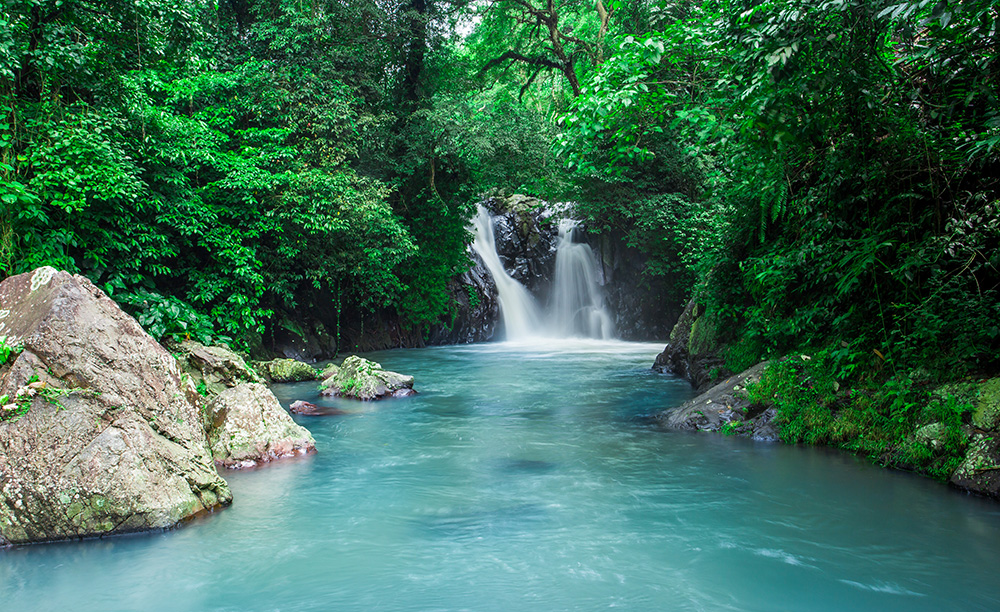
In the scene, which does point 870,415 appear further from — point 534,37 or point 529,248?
point 529,248

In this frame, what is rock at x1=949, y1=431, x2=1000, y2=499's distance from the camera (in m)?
5.33

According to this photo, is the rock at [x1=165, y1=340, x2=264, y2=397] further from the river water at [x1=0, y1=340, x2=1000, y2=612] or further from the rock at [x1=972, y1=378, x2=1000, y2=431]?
the rock at [x1=972, y1=378, x2=1000, y2=431]

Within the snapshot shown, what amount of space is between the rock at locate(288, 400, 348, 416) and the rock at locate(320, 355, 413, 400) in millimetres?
1013

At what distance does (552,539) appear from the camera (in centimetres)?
491

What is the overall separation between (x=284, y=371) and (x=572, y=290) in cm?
1382

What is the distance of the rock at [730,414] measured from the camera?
779 cm

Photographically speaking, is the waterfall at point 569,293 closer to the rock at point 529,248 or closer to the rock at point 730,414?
the rock at point 529,248

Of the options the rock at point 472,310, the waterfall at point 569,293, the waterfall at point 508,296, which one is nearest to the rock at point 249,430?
the rock at point 472,310

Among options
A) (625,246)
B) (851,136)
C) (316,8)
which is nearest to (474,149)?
(316,8)

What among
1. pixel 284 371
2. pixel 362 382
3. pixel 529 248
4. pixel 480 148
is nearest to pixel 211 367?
pixel 362 382

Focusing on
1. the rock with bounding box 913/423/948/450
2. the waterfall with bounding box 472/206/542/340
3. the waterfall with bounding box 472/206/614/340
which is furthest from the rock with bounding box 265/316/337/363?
the rock with bounding box 913/423/948/450

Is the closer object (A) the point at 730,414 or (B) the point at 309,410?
(A) the point at 730,414

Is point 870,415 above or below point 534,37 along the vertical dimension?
below

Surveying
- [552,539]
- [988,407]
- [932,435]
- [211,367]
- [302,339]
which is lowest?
[552,539]
